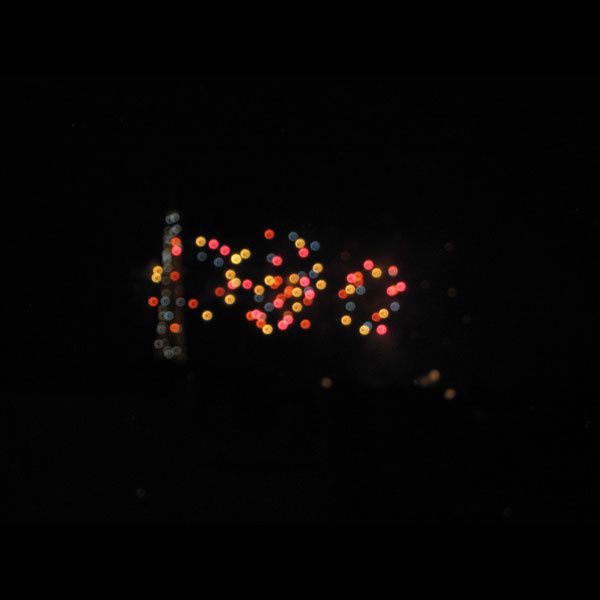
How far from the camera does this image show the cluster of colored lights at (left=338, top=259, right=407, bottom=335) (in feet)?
9.08

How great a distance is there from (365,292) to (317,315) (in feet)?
0.61

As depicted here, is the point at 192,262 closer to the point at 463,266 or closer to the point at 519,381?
the point at 463,266

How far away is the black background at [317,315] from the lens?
9.02ft

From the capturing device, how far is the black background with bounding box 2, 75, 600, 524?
2750mm

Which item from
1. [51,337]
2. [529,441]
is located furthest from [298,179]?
[529,441]

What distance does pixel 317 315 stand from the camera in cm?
279

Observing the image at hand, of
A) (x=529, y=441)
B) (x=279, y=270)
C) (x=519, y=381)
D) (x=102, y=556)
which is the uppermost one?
(x=279, y=270)

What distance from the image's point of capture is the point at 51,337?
2779 mm

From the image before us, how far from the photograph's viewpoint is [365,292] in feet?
9.09

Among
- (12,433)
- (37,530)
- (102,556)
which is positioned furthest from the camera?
(12,433)

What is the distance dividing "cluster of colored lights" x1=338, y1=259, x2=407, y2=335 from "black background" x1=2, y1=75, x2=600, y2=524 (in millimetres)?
48

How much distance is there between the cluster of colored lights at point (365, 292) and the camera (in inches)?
109

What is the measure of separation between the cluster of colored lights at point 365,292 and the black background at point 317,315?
1.9 inches

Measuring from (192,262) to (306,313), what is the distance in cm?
43
